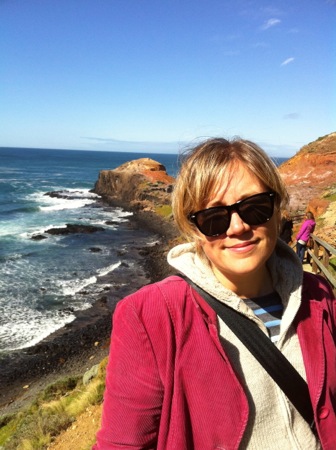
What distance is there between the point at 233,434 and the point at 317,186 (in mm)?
23865

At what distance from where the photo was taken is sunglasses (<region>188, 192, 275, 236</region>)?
178cm

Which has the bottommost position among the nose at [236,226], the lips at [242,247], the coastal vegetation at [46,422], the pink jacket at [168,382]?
the coastal vegetation at [46,422]

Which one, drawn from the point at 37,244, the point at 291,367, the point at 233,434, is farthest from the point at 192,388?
the point at 37,244

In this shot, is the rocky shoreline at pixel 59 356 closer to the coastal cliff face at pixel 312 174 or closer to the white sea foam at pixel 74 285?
the white sea foam at pixel 74 285

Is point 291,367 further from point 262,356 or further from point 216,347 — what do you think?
point 216,347

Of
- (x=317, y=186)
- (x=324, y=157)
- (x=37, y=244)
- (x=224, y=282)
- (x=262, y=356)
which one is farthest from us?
(x=37, y=244)

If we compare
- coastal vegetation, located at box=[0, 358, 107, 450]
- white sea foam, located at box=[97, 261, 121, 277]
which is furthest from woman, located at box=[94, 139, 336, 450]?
white sea foam, located at box=[97, 261, 121, 277]

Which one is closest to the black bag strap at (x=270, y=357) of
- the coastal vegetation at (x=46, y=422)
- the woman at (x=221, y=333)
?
the woman at (x=221, y=333)

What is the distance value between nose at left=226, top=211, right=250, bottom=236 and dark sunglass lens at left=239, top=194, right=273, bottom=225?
0.07ft

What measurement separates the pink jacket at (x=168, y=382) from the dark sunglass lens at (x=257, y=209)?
19.8 inches

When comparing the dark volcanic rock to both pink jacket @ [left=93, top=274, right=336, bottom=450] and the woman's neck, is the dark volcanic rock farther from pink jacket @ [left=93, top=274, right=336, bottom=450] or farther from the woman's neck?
pink jacket @ [left=93, top=274, right=336, bottom=450]

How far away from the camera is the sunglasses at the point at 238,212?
178cm

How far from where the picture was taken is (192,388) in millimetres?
1516

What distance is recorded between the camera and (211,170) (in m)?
1.74
